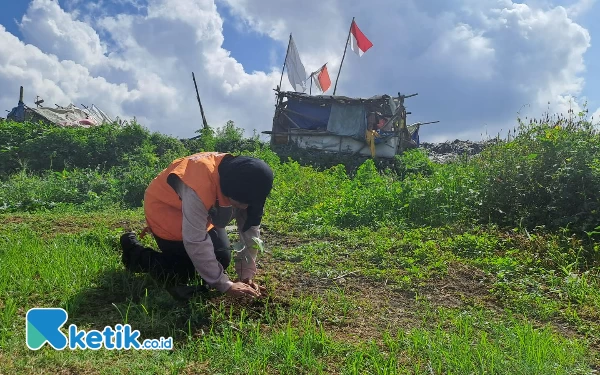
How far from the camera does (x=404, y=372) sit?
2168mm

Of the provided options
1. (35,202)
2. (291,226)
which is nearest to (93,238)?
(291,226)

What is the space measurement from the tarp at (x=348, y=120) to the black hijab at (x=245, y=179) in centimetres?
1524

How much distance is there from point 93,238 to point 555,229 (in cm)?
465

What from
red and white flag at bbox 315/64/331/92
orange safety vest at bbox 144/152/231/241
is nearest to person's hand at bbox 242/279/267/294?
orange safety vest at bbox 144/152/231/241

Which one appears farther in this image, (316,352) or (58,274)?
(58,274)

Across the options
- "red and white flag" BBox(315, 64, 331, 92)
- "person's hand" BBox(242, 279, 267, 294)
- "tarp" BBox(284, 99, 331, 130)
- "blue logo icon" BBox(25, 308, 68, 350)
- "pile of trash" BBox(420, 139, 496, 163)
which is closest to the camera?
"blue logo icon" BBox(25, 308, 68, 350)

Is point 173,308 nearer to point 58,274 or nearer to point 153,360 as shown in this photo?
point 153,360

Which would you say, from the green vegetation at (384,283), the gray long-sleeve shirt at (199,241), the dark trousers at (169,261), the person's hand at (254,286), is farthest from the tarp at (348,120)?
the gray long-sleeve shirt at (199,241)

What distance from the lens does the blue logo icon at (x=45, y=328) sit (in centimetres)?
235

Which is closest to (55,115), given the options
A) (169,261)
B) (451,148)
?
(451,148)

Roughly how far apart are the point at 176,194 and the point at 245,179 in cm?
59

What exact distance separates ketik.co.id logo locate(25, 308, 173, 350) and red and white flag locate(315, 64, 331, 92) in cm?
1912

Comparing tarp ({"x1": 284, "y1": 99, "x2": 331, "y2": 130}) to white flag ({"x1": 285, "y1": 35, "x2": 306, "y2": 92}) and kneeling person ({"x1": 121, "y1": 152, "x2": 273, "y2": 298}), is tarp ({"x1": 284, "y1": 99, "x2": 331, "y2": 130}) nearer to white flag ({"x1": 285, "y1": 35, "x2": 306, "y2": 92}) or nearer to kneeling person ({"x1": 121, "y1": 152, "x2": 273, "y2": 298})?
white flag ({"x1": 285, "y1": 35, "x2": 306, "y2": 92})

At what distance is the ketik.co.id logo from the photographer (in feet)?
7.73
